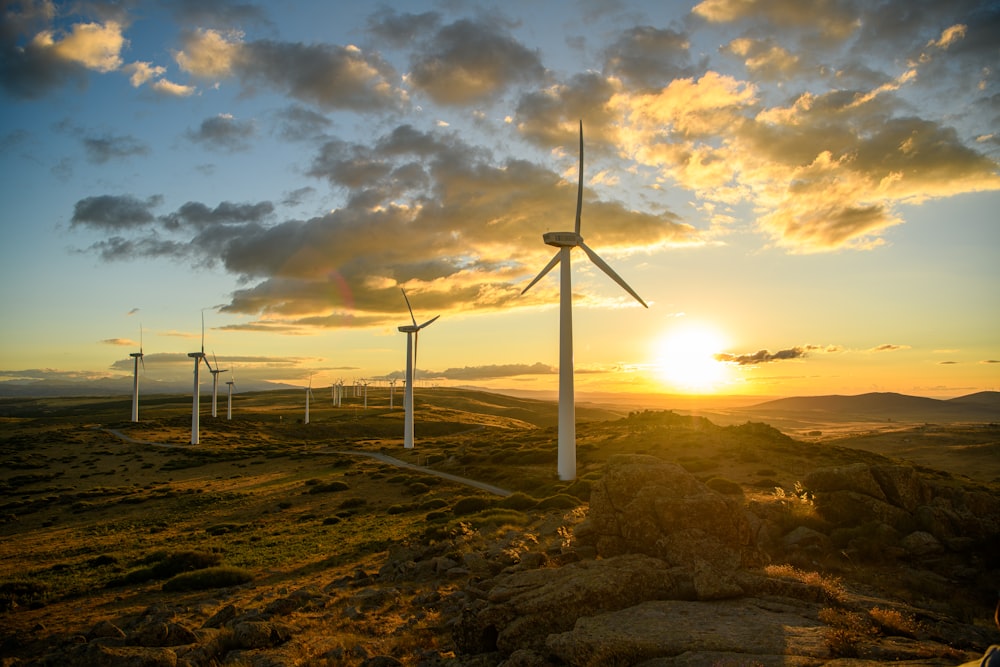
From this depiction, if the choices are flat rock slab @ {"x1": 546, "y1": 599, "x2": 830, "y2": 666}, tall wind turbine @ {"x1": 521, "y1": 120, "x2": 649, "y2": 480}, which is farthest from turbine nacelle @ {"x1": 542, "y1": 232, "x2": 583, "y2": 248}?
flat rock slab @ {"x1": 546, "y1": 599, "x2": 830, "y2": 666}

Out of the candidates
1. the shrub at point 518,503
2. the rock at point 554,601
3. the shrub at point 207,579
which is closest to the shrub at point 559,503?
the shrub at point 518,503

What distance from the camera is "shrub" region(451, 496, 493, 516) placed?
48.2 m

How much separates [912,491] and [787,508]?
7.05m

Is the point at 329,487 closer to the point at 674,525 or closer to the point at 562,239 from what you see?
the point at 562,239

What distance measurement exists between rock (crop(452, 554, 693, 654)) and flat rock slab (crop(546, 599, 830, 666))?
755 mm

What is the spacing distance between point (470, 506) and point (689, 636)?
35.7 meters

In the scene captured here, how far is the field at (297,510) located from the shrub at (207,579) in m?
0.12

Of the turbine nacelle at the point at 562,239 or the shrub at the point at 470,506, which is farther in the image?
the turbine nacelle at the point at 562,239

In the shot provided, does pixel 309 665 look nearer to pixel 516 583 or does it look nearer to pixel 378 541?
pixel 516 583

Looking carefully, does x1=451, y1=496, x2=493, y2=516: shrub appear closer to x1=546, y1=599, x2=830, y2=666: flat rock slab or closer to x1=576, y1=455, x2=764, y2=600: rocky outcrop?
x1=576, y1=455, x2=764, y2=600: rocky outcrop

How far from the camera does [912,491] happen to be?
29.7 m

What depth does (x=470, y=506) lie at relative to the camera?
160ft

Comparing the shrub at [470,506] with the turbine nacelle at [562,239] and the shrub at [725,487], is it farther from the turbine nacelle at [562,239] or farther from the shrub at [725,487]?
the turbine nacelle at [562,239]

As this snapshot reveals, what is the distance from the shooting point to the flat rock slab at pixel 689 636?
13750 mm
